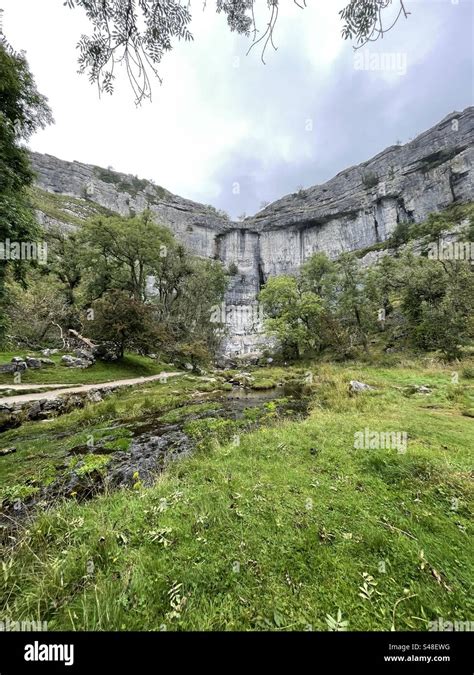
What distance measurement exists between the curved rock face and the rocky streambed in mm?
34205

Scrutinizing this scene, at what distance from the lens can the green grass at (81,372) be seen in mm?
12062

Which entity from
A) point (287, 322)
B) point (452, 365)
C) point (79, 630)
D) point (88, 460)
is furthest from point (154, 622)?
point (287, 322)

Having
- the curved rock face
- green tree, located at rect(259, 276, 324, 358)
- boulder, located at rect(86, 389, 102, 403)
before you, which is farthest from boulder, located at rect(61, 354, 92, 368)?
the curved rock face

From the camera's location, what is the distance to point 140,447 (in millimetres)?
6500

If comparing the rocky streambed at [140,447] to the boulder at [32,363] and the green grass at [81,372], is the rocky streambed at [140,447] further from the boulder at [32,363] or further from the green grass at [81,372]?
the boulder at [32,363]

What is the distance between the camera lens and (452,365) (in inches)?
547

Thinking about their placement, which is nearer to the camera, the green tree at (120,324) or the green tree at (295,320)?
the green tree at (120,324)

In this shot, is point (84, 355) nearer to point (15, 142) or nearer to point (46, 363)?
point (46, 363)

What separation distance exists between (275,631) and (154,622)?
0.91 meters

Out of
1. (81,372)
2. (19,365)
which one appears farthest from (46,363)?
(81,372)

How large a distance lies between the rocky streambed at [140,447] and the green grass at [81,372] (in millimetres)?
6593

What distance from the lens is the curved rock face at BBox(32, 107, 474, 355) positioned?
49.2 m

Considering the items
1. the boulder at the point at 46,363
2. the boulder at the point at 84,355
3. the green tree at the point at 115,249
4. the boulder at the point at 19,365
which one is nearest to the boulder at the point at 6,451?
the boulder at the point at 19,365
